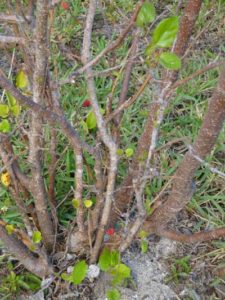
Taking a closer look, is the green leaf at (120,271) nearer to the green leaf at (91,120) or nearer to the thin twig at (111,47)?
the green leaf at (91,120)

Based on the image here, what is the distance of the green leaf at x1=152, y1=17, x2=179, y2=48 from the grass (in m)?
0.64

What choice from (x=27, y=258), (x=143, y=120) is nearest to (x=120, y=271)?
(x=27, y=258)

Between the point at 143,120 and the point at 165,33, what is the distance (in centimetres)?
111

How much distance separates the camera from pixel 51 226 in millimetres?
1388

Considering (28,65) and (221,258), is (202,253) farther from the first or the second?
(28,65)

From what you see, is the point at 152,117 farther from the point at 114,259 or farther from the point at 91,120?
the point at 114,259

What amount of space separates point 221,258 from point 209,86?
786mm

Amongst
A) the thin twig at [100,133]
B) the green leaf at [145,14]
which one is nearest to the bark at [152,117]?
the thin twig at [100,133]

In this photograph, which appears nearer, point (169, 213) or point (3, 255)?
point (169, 213)

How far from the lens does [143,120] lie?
6.21 feet

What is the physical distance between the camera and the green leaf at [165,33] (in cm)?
78

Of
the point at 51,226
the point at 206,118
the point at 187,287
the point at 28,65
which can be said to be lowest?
→ the point at 187,287

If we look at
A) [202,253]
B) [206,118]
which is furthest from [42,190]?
[202,253]

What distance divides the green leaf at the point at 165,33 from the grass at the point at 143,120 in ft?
2.08
